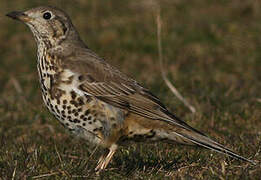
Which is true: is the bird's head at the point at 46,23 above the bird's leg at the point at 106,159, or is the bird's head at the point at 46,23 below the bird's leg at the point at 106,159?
above

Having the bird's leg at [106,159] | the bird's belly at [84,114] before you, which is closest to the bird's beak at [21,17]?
the bird's belly at [84,114]

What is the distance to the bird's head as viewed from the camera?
17.7ft

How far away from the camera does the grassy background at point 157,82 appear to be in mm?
4754

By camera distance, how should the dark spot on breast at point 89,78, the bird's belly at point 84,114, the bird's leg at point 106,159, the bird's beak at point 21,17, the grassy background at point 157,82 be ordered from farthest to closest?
the bird's beak at point 21,17 → the dark spot on breast at point 89,78 → the bird's leg at point 106,159 → the bird's belly at point 84,114 → the grassy background at point 157,82

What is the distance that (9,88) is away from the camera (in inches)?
357

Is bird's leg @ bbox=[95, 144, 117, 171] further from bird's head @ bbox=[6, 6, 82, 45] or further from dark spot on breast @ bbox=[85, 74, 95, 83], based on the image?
bird's head @ bbox=[6, 6, 82, 45]

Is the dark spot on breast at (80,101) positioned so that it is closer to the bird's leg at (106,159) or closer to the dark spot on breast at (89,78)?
the dark spot on breast at (89,78)

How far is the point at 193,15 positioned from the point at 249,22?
1.08m

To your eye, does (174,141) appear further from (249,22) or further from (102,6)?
(102,6)

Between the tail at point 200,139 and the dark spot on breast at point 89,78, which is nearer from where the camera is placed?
the tail at point 200,139

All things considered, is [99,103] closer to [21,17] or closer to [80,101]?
[80,101]

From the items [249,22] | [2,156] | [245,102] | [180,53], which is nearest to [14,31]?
[180,53]

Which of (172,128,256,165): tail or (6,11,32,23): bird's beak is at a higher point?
(6,11,32,23): bird's beak

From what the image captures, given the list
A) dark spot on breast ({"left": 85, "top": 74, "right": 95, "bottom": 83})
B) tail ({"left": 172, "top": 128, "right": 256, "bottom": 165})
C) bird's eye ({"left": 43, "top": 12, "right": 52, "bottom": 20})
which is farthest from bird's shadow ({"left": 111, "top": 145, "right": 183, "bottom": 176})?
bird's eye ({"left": 43, "top": 12, "right": 52, "bottom": 20})
